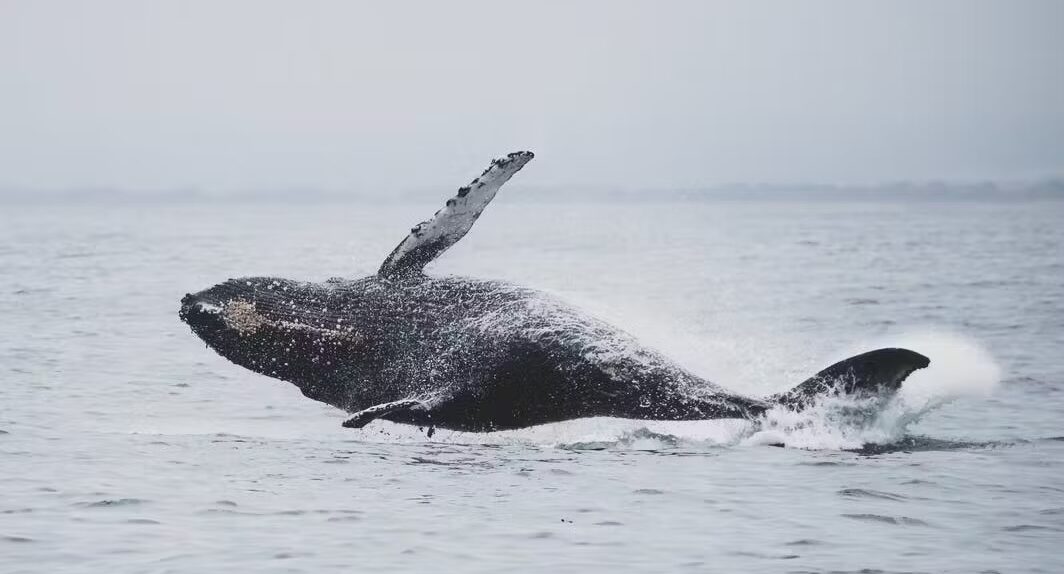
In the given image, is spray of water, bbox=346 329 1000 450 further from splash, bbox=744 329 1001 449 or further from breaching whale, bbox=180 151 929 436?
breaching whale, bbox=180 151 929 436

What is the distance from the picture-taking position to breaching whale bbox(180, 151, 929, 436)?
40.2 ft

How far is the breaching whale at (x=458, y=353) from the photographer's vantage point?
12.3m

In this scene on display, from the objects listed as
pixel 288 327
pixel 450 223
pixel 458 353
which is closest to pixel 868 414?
pixel 458 353

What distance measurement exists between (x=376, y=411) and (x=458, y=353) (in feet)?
3.60

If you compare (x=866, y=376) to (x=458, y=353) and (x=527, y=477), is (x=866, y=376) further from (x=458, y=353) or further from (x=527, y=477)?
(x=458, y=353)

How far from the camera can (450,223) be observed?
13.9 meters

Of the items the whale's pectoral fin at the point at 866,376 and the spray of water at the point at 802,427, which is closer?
the whale's pectoral fin at the point at 866,376

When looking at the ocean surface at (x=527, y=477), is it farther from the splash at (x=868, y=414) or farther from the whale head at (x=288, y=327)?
the whale head at (x=288, y=327)

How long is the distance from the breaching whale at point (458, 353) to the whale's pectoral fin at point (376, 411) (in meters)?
0.01

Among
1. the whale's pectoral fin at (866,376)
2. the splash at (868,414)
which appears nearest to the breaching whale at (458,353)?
the whale's pectoral fin at (866,376)

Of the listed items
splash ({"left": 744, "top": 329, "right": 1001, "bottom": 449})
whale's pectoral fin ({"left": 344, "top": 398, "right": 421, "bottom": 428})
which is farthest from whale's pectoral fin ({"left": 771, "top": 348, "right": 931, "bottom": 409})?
whale's pectoral fin ({"left": 344, "top": 398, "right": 421, "bottom": 428})

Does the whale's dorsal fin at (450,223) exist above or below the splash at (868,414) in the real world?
above

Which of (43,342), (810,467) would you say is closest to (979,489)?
(810,467)

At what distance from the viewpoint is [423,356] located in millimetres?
12984
